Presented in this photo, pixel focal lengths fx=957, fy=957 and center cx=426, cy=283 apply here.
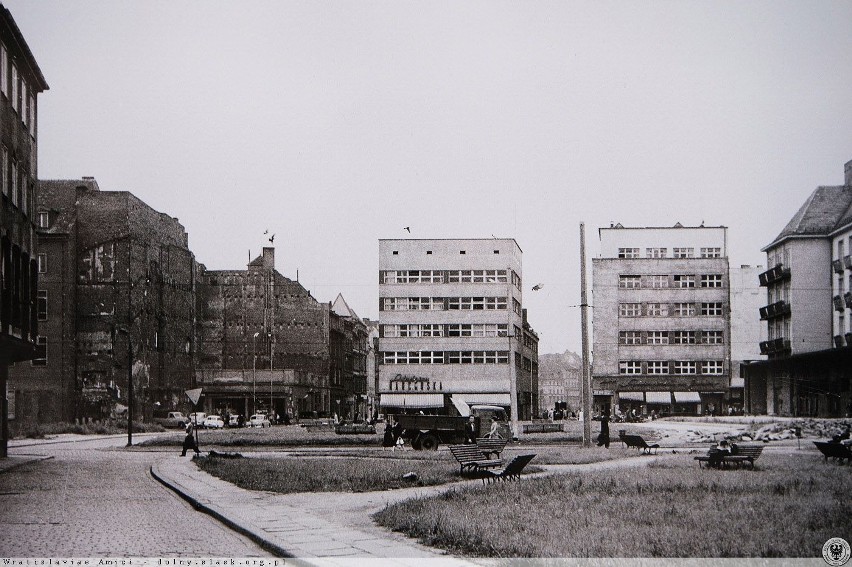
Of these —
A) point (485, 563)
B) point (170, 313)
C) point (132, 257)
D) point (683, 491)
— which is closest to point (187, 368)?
point (170, 313)

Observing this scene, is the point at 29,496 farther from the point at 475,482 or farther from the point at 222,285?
the point at 222,285

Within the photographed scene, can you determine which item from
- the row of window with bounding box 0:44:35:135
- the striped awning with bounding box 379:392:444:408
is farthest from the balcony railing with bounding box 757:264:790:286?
the striped awning with bounding box 379:392:444:408

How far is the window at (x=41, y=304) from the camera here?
2142cm

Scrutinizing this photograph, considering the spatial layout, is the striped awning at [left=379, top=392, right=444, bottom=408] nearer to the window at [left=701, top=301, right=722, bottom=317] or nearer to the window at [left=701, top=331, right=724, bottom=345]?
the window at [left=701, top=331, right=724, bottom=345]

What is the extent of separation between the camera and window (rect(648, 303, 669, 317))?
163ft

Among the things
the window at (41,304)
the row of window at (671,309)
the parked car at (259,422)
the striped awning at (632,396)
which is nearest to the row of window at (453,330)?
the striped awning at (632,396)

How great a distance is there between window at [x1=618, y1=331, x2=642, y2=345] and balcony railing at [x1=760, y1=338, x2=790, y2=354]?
28791mm

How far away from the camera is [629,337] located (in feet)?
186

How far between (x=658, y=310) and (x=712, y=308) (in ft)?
32.8

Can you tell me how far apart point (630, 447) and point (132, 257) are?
21747mm

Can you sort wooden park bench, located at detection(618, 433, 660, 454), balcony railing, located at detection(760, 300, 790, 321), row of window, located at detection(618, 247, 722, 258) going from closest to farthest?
balcony railing, located at detection(760, 300, 790, 321) < wooden park bench, located at detection(618, 433, 660, 454) < row of window, located at detection(618, 247, 722, 258)

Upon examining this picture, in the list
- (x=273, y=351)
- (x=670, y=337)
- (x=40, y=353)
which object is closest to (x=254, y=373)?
(x=273, y=351)

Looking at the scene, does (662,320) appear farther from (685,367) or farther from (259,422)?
(259,422)

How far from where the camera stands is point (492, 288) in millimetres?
81812
